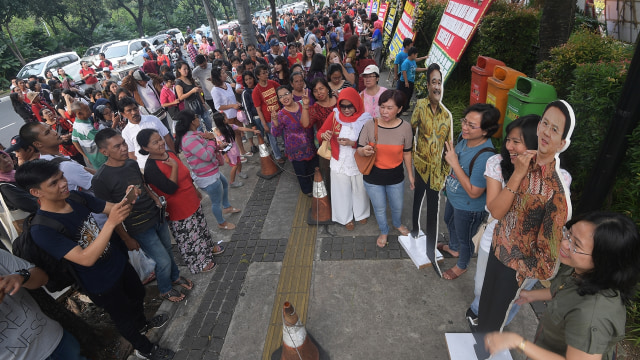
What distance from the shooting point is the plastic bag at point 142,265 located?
3838 mm

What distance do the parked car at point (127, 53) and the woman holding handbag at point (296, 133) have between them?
1660cm

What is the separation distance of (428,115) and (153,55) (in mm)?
15949

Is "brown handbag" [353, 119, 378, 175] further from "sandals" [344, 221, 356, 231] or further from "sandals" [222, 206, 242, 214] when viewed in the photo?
"sandals" [222, 206, 242, 214]

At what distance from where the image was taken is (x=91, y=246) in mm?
2367

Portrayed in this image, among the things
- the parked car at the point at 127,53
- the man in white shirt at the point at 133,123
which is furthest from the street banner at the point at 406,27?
the parked car at the point at 127,53

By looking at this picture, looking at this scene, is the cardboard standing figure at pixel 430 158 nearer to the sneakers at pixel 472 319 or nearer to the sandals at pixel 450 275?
the sandals at pixel 450 275

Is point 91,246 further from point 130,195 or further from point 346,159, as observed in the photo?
point 346,159

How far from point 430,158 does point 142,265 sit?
3.62 metres

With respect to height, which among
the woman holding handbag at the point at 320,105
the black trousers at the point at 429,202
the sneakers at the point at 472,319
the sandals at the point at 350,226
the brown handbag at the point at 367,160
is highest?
the woman holding handbag at the point at 320,105

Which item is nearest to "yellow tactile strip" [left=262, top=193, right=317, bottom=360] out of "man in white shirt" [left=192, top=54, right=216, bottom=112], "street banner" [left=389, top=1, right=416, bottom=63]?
"man in white shirt" [left=192, top=54, right=216, bottom=112]

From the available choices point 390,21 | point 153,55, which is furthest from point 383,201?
point 153,55

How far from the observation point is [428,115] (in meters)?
3.18

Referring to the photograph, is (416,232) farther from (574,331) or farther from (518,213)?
(574,331)

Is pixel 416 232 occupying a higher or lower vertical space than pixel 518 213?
lower
